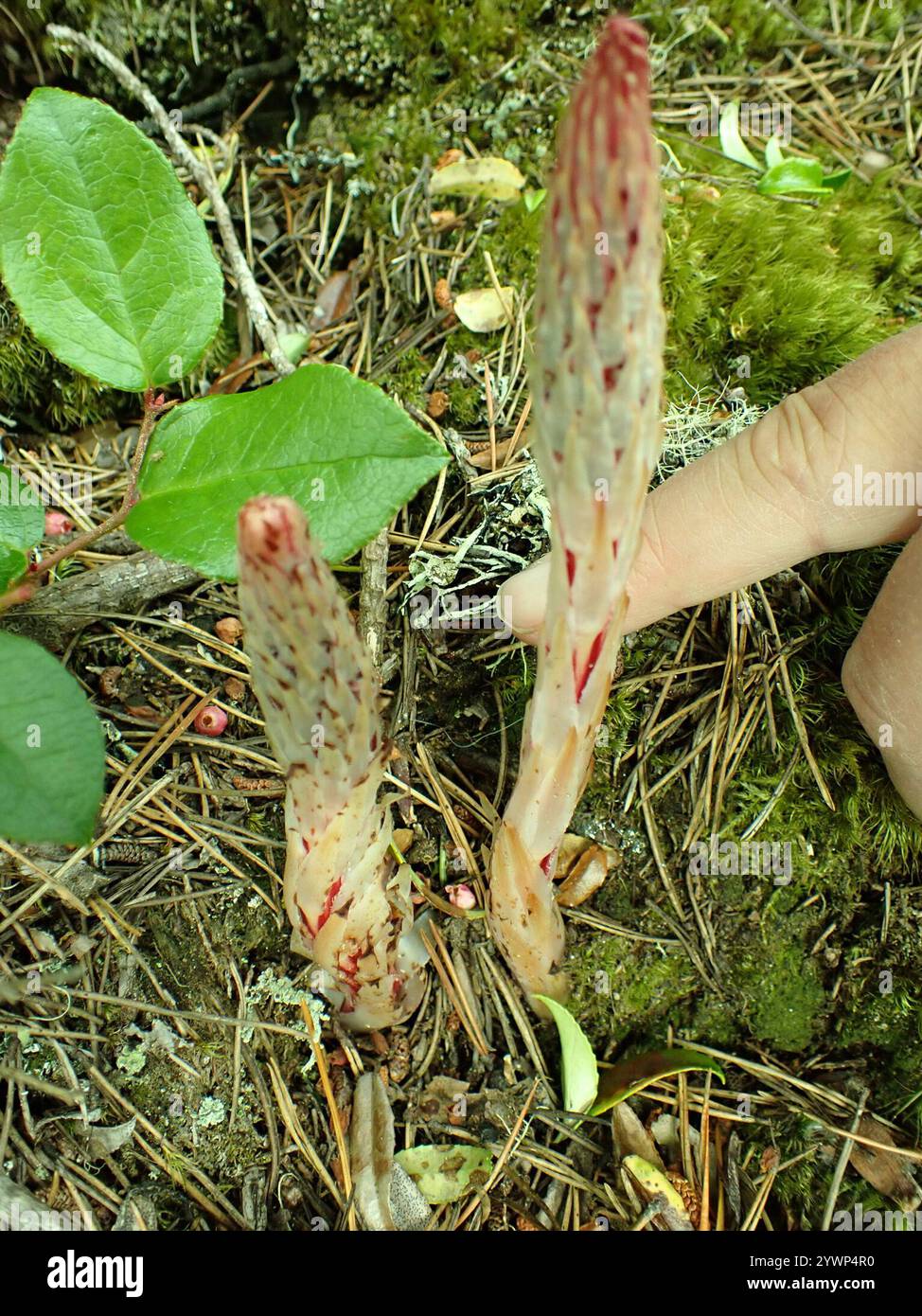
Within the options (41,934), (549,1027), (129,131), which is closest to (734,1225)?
(549,1027)

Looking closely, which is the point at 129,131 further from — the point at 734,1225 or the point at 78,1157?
the point at 734,1225

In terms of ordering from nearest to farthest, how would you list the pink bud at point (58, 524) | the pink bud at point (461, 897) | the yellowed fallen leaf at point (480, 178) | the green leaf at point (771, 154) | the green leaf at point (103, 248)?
1. the green leaf at point (103, 248)
2. the pink bud at point (461, 897)
3. the pink bud at point (58, 524)
4. the yellowed fallen leaf at point (480, 178)
5. the green leaf at point (771, 154)

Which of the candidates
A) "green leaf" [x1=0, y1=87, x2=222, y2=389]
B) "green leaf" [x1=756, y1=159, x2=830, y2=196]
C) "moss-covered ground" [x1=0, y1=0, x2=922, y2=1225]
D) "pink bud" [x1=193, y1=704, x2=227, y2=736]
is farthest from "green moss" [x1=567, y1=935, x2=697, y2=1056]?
"green leaf" [x1=756, y1=159, x2=830, y2=196]

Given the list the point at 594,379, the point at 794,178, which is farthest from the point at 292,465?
the point at 794,178

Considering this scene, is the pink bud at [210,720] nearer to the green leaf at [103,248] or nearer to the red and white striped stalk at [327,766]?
the red and white striped stalk at [327,766]

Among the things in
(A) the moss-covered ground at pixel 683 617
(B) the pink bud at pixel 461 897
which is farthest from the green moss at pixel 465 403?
(B) the pink bud at pixel 461 897
